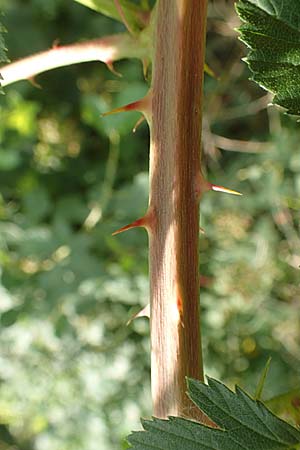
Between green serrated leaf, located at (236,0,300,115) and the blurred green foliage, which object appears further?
the blurred green foliage

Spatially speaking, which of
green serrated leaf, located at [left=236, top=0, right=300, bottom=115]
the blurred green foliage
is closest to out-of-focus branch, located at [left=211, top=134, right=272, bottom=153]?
the blurred green foliage

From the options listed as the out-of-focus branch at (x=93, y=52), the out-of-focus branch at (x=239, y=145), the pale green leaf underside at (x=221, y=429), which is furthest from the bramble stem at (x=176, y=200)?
the out-of-focus branch at (x=239, y=145)

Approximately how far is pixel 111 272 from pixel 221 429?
1.14 metres

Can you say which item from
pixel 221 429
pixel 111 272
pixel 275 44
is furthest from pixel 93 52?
pixel 111 272

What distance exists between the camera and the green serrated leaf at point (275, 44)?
67 centimetres

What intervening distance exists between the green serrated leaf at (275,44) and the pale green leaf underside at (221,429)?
0.88 ft

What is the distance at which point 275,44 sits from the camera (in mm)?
682

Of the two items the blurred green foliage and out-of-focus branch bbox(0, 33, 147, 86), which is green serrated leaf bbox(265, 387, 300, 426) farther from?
the blurred green foliage

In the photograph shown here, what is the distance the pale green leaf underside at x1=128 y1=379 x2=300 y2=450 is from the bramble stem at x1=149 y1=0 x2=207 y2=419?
0.9 inches

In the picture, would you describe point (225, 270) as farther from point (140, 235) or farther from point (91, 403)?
point (91, 403)

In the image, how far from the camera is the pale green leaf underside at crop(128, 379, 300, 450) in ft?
2.23

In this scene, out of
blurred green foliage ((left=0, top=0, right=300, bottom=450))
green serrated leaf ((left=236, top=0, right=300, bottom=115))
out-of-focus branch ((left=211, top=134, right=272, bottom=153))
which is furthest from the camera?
out-of-focus branch ((left=211, top=134, right=272, bottom=153))

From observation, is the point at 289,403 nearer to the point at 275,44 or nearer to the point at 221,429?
the point at 221,429

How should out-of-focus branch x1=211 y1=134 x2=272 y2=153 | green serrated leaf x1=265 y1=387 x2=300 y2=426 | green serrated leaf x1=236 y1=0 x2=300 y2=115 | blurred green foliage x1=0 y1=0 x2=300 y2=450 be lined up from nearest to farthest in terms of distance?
green serrated leaf x1=236 y1=0 x2=300 y2=115, green serrated leaf x1=265 y1=387 x2=300 y2=426, blurred green foliage x1=0 y1=0 x2=300 y2=450, out-of-focus branch x1=211 y1=134 x2=272 y2=153
